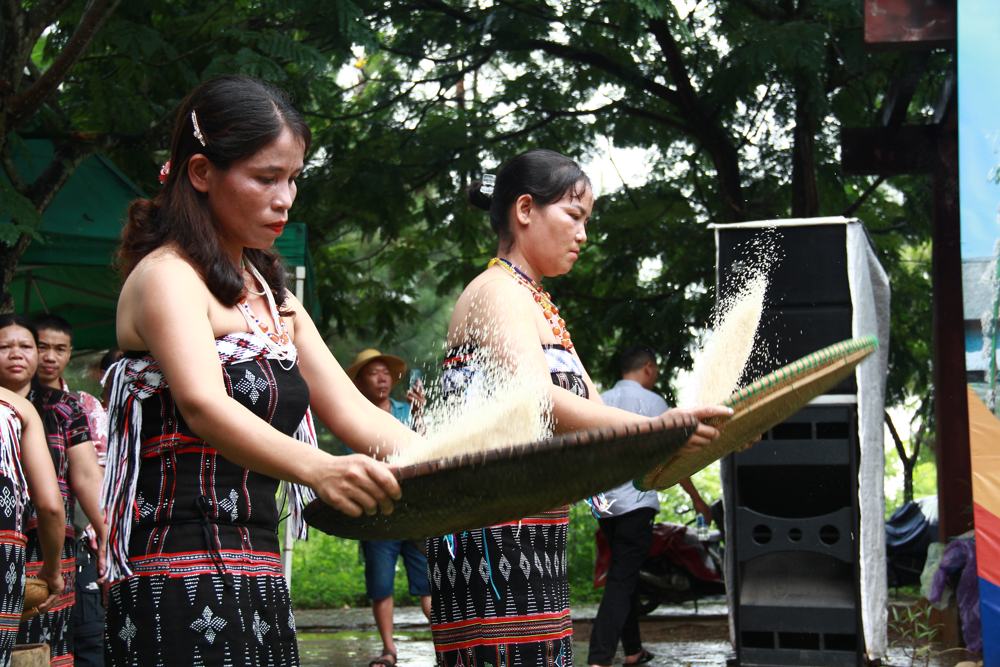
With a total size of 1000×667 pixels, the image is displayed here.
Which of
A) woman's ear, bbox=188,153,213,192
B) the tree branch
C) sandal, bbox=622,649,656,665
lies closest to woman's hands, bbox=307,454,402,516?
woman's ear, bbox=188,153,213,192

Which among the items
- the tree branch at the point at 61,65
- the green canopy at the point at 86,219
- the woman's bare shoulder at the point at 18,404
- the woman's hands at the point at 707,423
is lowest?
the woman's hands at the point at 707,423

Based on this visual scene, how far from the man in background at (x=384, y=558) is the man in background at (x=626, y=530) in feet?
3.01

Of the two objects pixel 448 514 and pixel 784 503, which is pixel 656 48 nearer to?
pixel 784 503

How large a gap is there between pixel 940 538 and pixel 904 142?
2559 millimetres

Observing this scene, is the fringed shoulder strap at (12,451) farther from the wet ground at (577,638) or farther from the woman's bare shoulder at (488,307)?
the wet ground at (577,638)

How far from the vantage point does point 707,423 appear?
232 cm

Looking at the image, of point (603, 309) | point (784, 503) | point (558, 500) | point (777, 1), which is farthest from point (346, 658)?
point (558, 500)

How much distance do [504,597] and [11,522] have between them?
6.08ft

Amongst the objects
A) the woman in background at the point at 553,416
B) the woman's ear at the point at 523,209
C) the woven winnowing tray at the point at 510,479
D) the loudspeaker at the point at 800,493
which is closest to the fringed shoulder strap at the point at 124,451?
the woven winnowing tray at the point at 510,479

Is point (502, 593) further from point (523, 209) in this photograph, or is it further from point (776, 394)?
point (523, 209)

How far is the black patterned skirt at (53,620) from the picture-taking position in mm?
4328

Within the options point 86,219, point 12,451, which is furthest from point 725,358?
point 86,219

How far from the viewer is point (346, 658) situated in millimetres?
7488

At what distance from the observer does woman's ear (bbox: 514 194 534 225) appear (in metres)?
3.12
